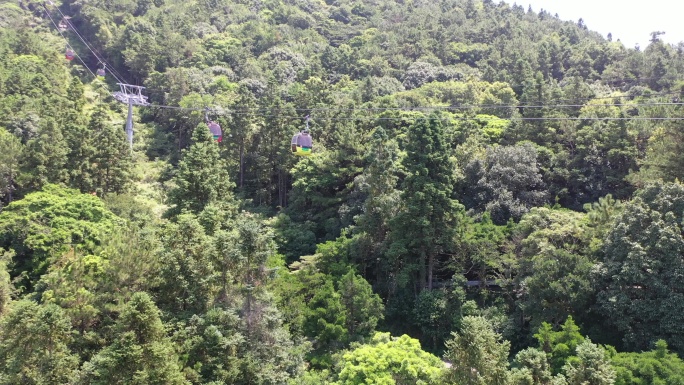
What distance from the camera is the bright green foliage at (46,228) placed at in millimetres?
23734

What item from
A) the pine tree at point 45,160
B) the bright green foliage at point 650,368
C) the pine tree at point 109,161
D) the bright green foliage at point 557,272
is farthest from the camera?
the pine tree at point 109,161

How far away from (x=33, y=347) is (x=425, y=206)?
1848cm

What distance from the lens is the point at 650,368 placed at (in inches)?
705

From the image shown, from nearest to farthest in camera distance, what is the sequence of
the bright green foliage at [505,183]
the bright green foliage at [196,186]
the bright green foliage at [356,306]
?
1. the bright green foliage at [356,306]
2. the bright green foliage at [196,186]
3. the bright green foliage at [505,183]

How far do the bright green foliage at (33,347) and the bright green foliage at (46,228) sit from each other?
21.3 feet

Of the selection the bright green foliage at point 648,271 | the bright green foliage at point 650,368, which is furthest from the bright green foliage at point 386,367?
the bright green foliage at point 648,271

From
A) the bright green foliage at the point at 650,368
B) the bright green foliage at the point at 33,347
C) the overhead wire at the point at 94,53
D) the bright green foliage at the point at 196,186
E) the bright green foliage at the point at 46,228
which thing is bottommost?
the bright green foliage at the point at 650,368

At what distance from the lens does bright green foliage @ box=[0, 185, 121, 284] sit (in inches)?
934

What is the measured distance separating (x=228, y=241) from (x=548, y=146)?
82.2 feet

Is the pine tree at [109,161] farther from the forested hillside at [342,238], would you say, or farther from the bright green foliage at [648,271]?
the bright green foliage at [648,271]

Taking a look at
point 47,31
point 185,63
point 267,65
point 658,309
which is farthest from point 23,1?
point 658,309

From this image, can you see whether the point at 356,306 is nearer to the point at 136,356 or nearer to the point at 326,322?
the point at 326,322

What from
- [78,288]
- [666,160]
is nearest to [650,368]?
[666,160]

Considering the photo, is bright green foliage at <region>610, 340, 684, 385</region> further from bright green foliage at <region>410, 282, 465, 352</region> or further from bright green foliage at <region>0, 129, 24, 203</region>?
bright green foliage at <region>0, 129, 24, 203</region>
